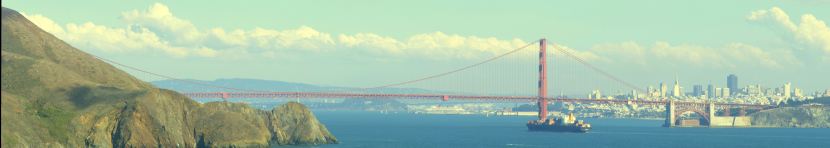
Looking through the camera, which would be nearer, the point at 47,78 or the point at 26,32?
the point at 47,78

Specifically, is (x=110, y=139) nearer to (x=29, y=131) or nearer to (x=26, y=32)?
(x=29, y=131)

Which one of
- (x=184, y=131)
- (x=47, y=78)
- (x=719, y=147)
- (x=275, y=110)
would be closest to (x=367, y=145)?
(x=275, y=110)

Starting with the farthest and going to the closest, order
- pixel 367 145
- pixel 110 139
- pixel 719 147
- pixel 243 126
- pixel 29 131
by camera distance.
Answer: pixel 719 147, pixel 367 145, pixel 243 126, pixel 110 139, pixel 29 131

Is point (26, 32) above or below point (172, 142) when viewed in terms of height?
above

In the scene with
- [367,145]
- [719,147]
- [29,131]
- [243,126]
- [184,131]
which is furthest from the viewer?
[719,147]

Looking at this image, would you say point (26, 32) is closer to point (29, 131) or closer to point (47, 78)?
point (47, 78)

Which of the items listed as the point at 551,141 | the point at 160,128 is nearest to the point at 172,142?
the point at 160,128
